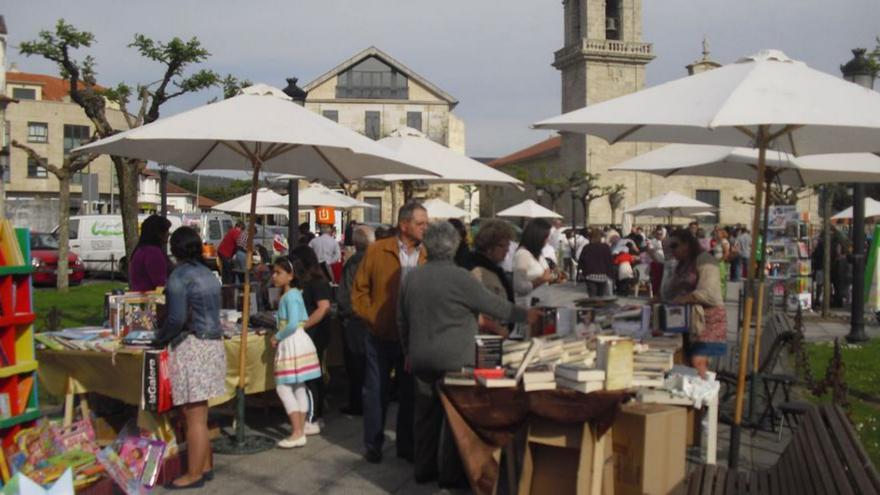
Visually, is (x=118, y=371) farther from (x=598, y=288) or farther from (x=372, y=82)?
(x=372, y=82)

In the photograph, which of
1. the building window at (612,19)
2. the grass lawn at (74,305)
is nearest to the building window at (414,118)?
the building window at (612,19)

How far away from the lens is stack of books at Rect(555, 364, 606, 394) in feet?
15.0

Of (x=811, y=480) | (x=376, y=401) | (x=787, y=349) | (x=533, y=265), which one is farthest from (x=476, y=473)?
(x=787, y=349)

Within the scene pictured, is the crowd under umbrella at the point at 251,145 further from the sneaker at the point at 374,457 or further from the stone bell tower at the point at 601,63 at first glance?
the stone bell tower at the point at 601,63

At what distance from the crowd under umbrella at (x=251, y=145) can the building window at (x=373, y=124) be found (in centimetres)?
5812

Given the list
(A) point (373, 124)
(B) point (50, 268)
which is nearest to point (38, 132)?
(A) point (373, 124)

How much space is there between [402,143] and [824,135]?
5.02m

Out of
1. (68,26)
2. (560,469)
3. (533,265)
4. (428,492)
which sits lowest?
(428,492)

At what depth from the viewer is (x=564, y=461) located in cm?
492

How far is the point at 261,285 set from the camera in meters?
9.03

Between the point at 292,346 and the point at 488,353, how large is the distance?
2071 mm

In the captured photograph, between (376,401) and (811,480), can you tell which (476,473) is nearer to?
(376,401)

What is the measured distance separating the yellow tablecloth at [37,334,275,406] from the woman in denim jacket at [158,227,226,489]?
0.64 meters

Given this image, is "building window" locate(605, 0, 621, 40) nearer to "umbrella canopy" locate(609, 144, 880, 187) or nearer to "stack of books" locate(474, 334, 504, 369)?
"umbrella canopy" locate(609, 144, 880, 187)
